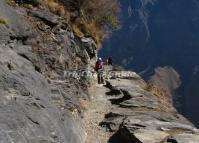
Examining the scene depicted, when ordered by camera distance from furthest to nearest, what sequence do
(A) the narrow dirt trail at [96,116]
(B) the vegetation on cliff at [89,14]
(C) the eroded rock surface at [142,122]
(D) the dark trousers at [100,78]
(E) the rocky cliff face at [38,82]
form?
1. (B) the vegetation on cliff at [89,14]
2. (D) the dark trousers at [100,78]
3. (A) the narrow dirt trail at [96,116]
4. (C) the eroded rock surface at [142,122]
5. (E) the rocky cliff face at [38,82]

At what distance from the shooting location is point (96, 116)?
2433 centimetres

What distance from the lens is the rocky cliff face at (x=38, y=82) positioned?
13.5 metres

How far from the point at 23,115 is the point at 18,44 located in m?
6.80

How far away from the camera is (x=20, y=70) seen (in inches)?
637

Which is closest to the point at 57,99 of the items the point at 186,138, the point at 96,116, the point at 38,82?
the point at 38,82

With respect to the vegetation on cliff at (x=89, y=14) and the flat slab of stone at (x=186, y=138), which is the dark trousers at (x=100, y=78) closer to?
the vegetation on cliff at (x=89, y=14)

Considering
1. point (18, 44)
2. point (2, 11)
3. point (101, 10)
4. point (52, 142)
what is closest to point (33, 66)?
point (18, 44)

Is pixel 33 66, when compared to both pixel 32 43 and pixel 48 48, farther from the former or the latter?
pixel 48 48

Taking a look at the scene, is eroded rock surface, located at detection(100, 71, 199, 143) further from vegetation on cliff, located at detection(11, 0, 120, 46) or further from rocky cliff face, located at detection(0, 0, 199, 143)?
vegetation on cliff, located at detection(11, 0, 120, 46)

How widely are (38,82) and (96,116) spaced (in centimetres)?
755

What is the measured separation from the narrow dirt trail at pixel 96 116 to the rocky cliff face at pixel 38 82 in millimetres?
790

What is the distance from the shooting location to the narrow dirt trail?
20703 millimetres

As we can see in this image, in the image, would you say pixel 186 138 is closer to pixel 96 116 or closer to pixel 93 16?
pixel 96 116

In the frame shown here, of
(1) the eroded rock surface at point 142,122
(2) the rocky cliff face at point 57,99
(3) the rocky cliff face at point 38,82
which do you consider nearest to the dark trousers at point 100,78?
(2) the rocky cliff face at point 57,99
